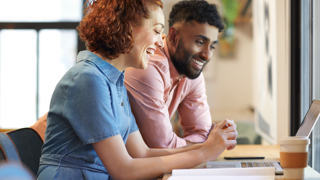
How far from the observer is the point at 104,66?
3.01ft

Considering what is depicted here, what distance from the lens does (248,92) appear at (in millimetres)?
2318

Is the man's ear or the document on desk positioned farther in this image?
the man's ear

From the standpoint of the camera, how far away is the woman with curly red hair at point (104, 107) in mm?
802

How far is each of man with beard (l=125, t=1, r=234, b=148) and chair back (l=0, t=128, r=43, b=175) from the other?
396mm

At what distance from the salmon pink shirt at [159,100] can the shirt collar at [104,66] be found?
25 cm

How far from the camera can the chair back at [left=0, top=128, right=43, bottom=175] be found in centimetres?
94

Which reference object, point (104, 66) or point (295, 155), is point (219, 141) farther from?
point (104, 66)

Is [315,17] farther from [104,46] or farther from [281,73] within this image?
[104,46]

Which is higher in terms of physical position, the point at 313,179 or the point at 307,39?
the point at 307,39

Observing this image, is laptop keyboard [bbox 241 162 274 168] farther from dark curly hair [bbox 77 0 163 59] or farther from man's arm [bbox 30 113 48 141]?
man's arm [bbox 30 113 48 141]

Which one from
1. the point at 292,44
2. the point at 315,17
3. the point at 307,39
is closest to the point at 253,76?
the point at 292,44

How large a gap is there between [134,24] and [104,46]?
0.12m

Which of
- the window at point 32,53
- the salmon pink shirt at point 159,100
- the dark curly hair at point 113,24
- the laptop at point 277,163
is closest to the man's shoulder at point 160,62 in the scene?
the salmon pink shirt at point 159,100

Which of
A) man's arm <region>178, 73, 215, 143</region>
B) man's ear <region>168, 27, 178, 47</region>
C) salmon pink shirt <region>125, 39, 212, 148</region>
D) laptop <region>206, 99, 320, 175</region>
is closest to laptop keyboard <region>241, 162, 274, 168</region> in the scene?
laptop <region>206, 99, 320, 175</region>
